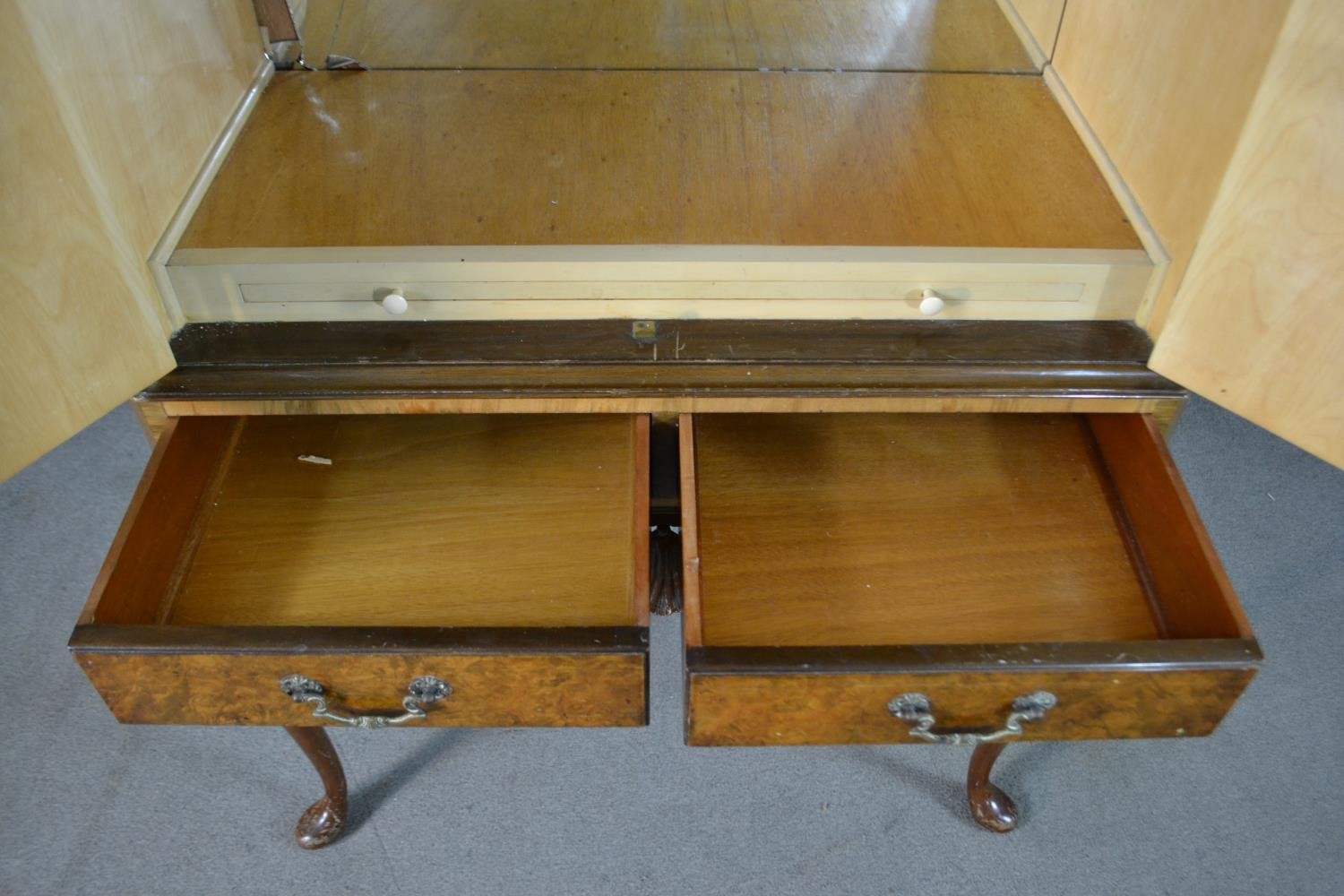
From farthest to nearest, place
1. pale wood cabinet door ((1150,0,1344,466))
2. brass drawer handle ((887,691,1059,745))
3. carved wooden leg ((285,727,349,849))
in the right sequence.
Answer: carved wooden leg ((285,727,349,849)) < brass drawer handle ((887,691,1059,745)) < pale wood cabinet door ((1150,0,1344,466))

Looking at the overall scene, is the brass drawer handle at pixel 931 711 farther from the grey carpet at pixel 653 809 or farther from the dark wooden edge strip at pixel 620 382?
the grey carpet at pixel 653 809

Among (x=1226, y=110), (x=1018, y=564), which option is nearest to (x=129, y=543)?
(x=1018, y=564)

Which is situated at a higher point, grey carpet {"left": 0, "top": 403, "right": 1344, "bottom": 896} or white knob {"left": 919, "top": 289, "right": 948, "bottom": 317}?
white knob {"left": 919, "top": 289, "right": 948, "bottom": 317}

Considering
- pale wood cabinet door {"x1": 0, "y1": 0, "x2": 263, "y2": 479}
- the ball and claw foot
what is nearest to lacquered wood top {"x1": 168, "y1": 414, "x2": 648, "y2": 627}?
pale wood cabinet door {"x1": 0, "y1": 0, "x2": 263, "y2": 479}

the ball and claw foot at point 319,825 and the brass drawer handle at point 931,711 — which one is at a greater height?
the brass drawer handle at point 931,711

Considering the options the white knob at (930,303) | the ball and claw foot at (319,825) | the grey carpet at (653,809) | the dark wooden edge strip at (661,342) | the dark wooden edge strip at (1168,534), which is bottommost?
the grey carpet at (653,809)

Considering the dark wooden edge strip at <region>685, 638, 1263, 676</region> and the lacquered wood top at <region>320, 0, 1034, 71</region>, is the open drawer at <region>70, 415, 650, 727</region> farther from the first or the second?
the lacquered wood top at <region>320, 0, 1034, 71</region>

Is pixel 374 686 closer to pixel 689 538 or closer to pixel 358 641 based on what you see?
pixel 358 641

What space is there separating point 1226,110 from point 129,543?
808mm

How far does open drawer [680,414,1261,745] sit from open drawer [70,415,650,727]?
3.1 inches

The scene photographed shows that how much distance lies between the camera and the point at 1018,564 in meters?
0.82

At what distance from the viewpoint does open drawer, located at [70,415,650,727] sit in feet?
2.26

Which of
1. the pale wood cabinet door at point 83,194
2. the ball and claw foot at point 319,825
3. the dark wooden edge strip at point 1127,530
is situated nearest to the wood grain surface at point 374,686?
the pale wood cabinet door at point 83,194

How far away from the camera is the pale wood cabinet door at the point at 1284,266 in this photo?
593mm
